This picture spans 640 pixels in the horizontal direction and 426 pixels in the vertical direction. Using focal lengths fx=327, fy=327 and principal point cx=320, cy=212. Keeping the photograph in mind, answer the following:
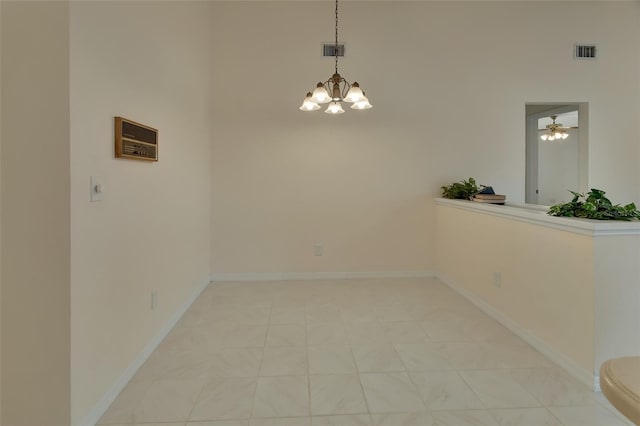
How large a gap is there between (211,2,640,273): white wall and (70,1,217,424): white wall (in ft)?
2.39

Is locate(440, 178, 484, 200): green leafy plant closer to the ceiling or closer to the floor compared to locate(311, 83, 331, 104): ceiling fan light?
closer to the floor

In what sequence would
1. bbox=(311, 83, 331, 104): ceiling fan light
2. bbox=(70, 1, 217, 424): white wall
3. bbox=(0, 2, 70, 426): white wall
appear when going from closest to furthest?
bbox=(0, 2, 70, 426): white wall < bbox=(70, 1, 217, 424): white wall < bbox=(311, 83, 331, 104): ceiling fan light

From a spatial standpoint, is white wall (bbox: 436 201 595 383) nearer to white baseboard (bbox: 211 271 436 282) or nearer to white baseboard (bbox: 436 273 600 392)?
white baseboard (bbox: 436 273 600 392)

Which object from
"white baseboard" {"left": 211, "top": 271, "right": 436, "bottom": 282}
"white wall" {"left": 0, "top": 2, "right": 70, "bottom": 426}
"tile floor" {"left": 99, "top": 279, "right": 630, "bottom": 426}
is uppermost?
"white wall" {"left": 0, "top": 2, "right": 70, "bottom": 426}

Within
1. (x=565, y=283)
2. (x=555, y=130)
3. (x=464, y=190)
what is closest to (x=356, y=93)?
(x=565, y=283)

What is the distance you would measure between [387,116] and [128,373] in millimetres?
3722

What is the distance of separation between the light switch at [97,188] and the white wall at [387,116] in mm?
2389

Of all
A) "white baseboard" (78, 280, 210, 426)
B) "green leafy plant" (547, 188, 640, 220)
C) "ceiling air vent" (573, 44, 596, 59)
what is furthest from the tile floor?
"ceiling air vent" (573, 44, 596, 59)

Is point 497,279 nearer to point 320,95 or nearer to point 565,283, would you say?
point 565,283

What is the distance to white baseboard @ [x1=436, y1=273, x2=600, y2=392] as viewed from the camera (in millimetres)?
1978

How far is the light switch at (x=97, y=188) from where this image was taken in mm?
1653

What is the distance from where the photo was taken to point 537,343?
2.42 metres

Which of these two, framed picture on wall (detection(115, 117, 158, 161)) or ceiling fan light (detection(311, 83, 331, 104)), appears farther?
ceiling fan light (detection(311, 83, 331, 104))

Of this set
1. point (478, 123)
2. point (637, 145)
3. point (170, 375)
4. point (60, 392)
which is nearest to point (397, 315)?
point (170, 375)
